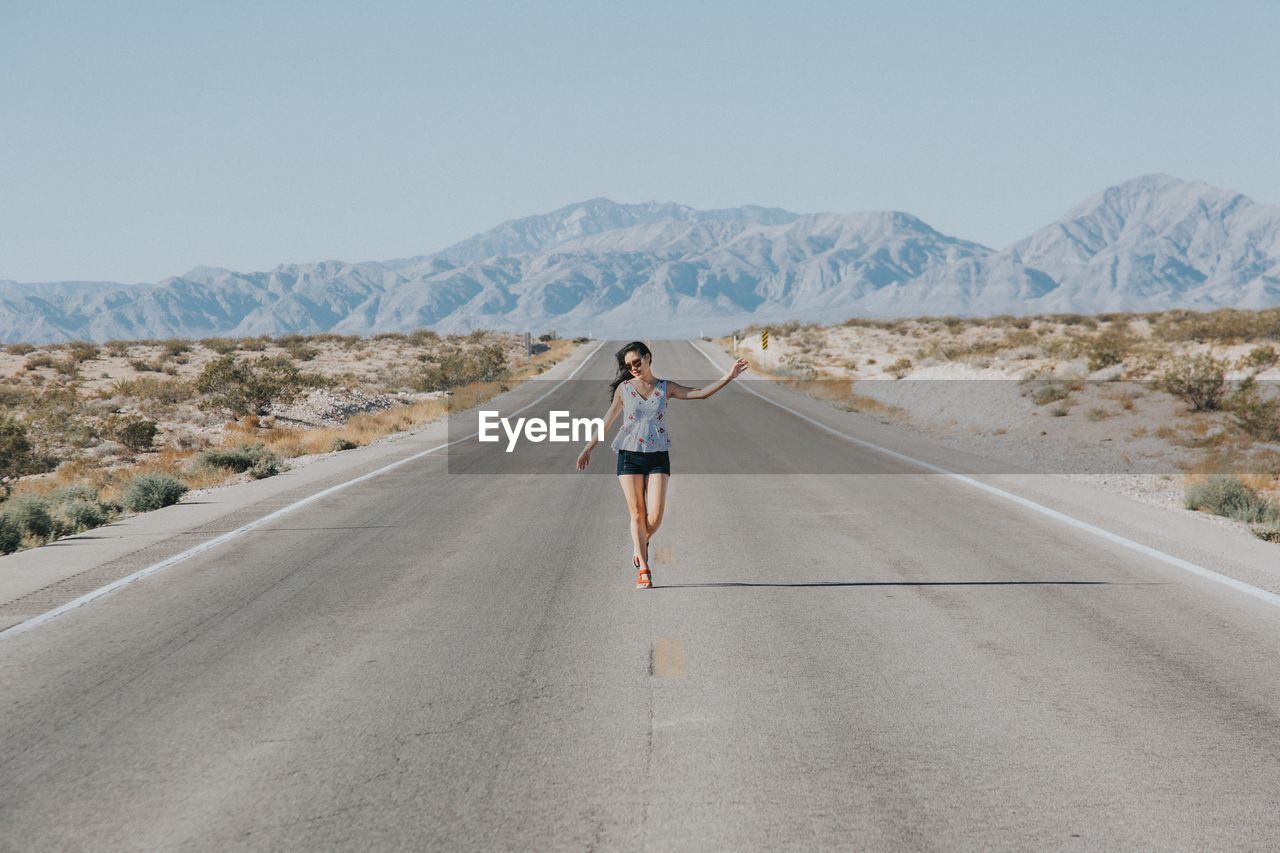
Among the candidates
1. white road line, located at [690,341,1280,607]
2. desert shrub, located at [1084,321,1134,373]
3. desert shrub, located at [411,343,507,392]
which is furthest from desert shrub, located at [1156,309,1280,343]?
desert shrub, located at [411,343,507,392]

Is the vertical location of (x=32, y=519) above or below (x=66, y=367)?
above

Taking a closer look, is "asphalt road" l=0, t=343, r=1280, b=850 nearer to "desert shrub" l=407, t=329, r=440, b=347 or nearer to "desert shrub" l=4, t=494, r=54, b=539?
"desert shrub" l=4, t=494, r=54, b=539

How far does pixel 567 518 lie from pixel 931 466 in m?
8.06

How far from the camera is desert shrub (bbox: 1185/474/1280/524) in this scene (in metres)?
13.2

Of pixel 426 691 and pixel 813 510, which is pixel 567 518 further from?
pixel 426 691

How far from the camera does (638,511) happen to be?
9.30 metres

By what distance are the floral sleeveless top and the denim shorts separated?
4 centimetres

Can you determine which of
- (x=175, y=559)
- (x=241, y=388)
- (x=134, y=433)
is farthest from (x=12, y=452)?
(x=175, y=559)

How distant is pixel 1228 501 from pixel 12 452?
2091cm

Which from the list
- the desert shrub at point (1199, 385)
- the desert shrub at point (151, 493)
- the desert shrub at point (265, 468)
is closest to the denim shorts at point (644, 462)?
the desert shrub at point (151, 493)

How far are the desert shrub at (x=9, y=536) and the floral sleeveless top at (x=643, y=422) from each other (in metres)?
6.38

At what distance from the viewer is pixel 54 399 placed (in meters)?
34.0

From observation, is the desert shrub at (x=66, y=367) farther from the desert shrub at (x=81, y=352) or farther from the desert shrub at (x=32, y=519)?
the desert shrub at (x=32, y=519)

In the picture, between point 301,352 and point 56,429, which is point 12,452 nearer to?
point 56,429
